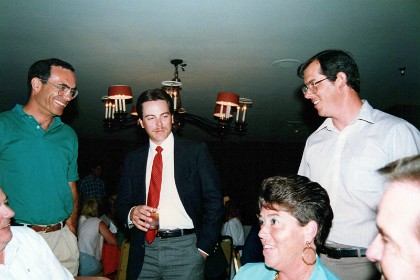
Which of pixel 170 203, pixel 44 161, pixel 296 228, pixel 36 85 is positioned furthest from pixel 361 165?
pixel 36 85

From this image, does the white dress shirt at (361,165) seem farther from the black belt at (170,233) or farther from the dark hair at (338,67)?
the black belt at (170,233)

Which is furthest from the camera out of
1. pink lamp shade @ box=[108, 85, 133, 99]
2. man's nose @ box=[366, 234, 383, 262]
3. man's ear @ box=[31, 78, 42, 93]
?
pink lamp shade @ box=[108, 85, 133, 99]

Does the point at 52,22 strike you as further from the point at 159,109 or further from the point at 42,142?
the point at 159,109

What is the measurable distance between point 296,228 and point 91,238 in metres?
3.34

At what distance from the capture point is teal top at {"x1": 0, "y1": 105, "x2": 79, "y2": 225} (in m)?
2.33

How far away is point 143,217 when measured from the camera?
7.34ft

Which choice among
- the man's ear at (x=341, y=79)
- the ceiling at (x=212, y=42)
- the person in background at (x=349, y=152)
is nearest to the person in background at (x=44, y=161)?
the ceiling at (x=212, y=42)

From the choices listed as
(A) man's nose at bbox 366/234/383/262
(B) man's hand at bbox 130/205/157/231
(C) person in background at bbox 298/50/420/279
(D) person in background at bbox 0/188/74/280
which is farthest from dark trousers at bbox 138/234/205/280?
(A) man's nose at bbox 366/234/383/262

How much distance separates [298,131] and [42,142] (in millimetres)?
8081

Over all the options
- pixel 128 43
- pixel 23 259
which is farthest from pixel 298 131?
pixel 23 259

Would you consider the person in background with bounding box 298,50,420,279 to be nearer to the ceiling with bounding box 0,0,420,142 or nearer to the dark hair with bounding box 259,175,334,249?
the dark hair with bounding box 259,175,334,249

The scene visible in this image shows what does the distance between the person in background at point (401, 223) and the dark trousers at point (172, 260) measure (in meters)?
1.52

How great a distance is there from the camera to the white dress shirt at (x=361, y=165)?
78.7 inches

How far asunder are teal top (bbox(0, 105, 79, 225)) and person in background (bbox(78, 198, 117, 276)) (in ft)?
5.55
